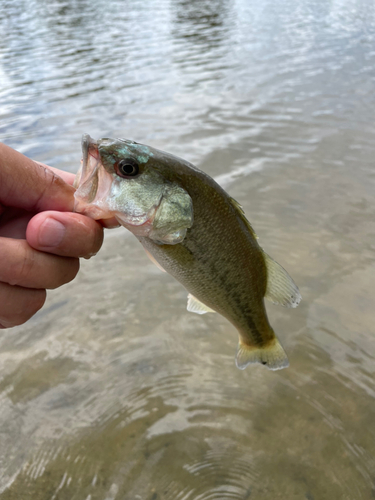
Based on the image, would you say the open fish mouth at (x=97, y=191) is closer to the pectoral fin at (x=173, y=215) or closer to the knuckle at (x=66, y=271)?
the pectoral fin at (x=173, y=215)

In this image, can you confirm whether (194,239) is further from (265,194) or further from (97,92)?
(97,92)

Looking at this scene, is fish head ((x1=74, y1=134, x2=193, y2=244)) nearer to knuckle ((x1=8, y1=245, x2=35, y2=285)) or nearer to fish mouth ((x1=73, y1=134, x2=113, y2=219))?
fish mouth ((x1=73, y1=134, x2=113, y2=219))

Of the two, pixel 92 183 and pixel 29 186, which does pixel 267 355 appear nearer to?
pixel 92 183

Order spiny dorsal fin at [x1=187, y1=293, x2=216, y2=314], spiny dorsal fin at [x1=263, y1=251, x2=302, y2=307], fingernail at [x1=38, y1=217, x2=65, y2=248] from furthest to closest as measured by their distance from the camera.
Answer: spiny dorsal fin at [x1=187, y1=293, x2=216, y2=314]
spiny dorsal fin at [x1=263, y1=251, x2=302, y2=307]
fingernail at [x1=38, y1=217, x2=65, y2=248]

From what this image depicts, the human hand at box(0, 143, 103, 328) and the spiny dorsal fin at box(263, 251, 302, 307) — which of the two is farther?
the spiny dorsal fin at box(263, 251, 302, 307)

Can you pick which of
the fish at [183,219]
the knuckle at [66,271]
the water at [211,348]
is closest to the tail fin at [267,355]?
the fish at [183,219]

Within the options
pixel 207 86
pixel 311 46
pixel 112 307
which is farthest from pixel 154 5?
pixel 112 307

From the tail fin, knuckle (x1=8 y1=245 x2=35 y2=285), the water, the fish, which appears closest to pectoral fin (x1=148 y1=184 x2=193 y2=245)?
the fish

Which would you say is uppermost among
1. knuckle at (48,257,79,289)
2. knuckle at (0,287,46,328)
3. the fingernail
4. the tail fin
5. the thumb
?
the thumb
